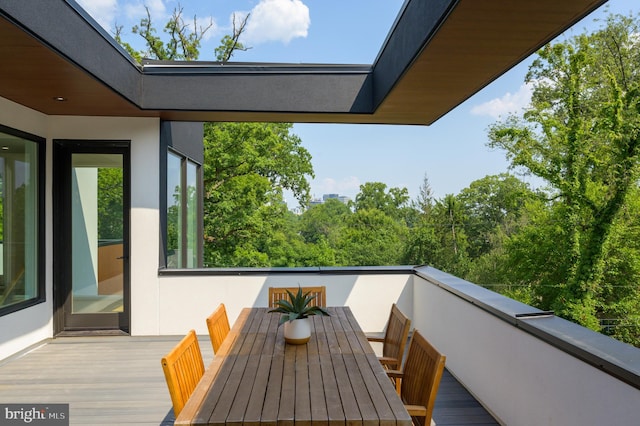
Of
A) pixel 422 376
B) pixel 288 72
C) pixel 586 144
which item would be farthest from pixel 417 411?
pixel 586 144

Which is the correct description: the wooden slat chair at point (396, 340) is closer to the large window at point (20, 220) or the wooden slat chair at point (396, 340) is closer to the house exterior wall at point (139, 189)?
the house exterior wall at point (139, 189)

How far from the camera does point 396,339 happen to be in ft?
9.00

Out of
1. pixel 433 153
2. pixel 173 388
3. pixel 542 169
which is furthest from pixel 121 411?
pixel 433 153

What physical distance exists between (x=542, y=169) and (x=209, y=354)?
60.3 ft

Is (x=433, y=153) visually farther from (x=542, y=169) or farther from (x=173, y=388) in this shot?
(x=173, y=388)

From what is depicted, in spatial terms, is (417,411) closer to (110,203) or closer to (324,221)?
(110,203)

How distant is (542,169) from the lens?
62.2 feet

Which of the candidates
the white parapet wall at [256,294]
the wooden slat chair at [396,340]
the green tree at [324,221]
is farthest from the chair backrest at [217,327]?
the green tree at [324,221]

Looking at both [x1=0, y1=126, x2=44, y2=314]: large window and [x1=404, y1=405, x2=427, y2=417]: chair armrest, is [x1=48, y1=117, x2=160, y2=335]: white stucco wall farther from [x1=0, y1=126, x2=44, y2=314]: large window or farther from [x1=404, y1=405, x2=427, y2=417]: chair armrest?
[x1=404, y1=405, x2=427, y2=417]: chair armrest

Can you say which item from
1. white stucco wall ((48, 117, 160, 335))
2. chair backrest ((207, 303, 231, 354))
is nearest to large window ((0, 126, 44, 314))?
white stucco wall ((48, 117, 160, 335))

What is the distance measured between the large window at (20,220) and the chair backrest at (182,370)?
9.85 ft

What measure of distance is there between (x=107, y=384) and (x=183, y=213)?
2961mm

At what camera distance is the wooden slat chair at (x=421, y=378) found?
192 cm

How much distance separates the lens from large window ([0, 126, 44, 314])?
167 inches
